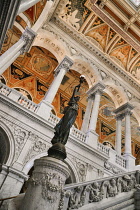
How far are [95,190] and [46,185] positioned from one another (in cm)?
111

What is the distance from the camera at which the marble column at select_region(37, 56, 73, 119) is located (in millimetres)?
7213

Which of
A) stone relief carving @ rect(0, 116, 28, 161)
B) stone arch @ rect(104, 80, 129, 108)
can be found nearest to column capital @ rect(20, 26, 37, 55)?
stone relief carving @ rect(0, 116, 28, 161)

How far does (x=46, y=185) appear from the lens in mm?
2547

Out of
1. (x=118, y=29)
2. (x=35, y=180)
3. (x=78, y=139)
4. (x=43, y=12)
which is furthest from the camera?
(x=118, y=29)

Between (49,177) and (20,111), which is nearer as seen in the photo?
(49,177)

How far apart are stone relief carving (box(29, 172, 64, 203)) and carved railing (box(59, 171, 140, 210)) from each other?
17cm

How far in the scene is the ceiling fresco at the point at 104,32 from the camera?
1020 cm

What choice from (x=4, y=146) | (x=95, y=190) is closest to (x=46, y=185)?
(x=95, y=190)

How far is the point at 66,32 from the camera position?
1022 centimetres

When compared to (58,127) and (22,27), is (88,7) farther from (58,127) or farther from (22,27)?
(58,127)

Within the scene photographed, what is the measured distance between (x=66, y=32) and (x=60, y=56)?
146 cm

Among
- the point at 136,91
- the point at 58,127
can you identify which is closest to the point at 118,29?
the point at 136,91

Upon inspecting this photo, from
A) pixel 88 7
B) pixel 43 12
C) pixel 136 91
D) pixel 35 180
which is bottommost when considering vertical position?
pixel 35 180

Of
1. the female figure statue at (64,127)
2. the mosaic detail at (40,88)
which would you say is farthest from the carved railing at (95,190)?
the mosaic detail at (40,88)
